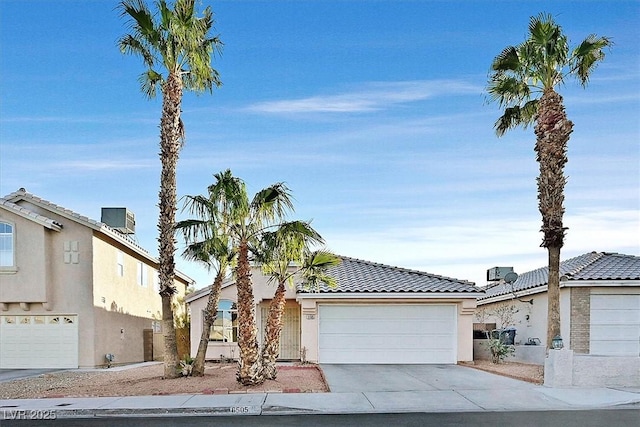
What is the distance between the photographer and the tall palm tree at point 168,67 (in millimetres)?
16500

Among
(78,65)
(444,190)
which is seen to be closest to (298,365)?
(444,190)

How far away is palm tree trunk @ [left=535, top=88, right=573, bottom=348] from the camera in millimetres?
16422

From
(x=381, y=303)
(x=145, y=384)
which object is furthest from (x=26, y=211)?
(x=381, y=303)

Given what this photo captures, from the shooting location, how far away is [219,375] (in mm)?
16984

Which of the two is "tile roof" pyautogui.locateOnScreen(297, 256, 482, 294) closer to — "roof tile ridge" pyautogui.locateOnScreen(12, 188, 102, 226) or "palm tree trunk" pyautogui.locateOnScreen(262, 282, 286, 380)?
"palm tree trunk" pyautogui.locateOnScreen(262, 282, 286, 380)

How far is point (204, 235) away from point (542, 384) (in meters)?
9.47

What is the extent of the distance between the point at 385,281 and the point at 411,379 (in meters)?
6.82

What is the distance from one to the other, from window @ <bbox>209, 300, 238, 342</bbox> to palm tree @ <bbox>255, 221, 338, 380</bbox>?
8.29 meters

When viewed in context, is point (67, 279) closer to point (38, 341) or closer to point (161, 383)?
point (38, 341)

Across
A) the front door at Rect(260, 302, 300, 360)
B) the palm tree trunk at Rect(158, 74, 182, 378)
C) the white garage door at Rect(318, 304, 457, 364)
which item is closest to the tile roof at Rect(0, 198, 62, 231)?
the palm tree trunk at Rect(158, 74, 182, 378)

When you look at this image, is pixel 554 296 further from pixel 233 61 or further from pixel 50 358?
pixel 50 358

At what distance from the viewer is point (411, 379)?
16.1 m

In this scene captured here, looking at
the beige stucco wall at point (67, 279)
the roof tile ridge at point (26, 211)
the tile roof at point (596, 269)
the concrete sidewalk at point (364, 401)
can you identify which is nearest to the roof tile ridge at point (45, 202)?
the beige stucco wall at point (67, 279)

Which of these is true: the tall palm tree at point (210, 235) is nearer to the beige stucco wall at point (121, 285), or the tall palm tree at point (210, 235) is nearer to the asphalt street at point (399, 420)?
the asphalt street at point (399, 420)
